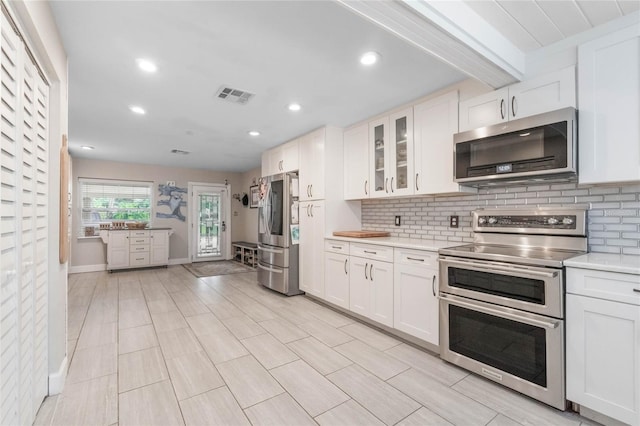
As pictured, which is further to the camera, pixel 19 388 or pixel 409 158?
pixel 409 158

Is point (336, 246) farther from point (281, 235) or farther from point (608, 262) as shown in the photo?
point (608, 262)

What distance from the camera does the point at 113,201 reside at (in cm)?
615

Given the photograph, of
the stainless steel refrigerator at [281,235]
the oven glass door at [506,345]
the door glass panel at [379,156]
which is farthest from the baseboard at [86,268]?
the oven glass door at [506,345]

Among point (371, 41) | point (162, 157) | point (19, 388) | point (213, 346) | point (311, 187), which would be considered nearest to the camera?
point (19, 388)

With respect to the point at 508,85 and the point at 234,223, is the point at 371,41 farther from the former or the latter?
the point at 234,223

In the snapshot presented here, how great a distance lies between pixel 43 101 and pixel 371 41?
206 centimetres

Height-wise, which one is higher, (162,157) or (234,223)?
(162,157)

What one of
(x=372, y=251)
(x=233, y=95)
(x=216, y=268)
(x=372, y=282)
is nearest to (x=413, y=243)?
(x=372, y=251)

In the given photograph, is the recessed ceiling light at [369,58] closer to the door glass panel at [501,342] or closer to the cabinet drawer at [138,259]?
the door glass panel at [501,342]

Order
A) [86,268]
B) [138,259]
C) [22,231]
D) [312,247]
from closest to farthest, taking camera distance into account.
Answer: [22,231] → [312,247] → [86,268] → [138,259]

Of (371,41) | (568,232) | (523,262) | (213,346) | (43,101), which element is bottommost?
(213,346)

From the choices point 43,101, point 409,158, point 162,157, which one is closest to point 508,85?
point 409,158

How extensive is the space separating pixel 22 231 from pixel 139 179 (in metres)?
5.68

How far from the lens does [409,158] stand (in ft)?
9.44
